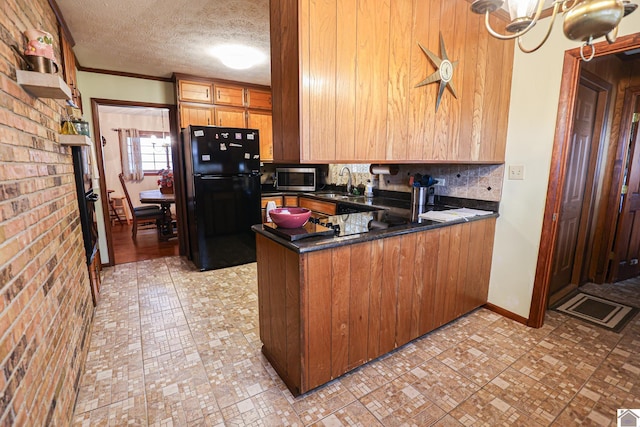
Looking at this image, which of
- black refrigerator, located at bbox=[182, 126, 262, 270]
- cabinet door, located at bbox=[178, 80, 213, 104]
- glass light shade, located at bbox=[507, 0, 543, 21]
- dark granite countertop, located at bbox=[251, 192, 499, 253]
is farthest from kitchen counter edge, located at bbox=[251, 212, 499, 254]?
cabinet door, located at bbox=[178, 80, 213, 104]

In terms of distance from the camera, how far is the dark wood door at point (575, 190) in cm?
260

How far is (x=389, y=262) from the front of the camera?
1.83 meters

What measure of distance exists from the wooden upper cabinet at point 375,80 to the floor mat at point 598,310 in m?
1.77

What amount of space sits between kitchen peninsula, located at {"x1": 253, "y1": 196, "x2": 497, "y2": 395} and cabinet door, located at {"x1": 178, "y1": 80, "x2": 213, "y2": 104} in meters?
2.79

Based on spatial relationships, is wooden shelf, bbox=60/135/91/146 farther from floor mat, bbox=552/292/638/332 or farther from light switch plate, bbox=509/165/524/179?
floor mat, bbox=552/292/638/332

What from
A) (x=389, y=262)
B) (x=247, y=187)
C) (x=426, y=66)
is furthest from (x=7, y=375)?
(x=247, y=187)

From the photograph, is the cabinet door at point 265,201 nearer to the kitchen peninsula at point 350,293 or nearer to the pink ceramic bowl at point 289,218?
the kitchen peninsula at point 350,293

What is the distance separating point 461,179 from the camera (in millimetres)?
2715

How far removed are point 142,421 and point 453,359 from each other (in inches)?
73.7

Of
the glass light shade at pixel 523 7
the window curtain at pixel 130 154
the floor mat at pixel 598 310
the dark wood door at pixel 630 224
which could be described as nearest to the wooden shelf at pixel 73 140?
the glass light shade at pixel 523 7

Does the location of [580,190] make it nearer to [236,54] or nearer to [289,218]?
[289,218]

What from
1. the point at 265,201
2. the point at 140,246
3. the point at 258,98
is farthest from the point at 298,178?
the point at 140,246

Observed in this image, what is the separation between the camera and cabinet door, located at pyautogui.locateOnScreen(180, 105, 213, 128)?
3.78m

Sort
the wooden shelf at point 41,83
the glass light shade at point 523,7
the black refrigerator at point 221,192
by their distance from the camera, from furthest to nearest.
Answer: the black refrigerator at point 221,192 → the wooden shelf at point 41,83 → the glass light shade at point 523,7
